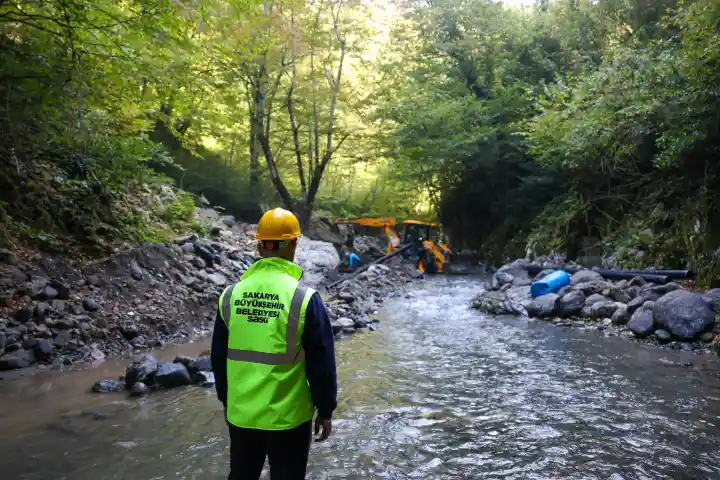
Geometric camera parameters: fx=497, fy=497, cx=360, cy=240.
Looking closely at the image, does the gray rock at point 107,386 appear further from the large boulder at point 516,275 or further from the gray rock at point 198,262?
the large boulder at point 516,275

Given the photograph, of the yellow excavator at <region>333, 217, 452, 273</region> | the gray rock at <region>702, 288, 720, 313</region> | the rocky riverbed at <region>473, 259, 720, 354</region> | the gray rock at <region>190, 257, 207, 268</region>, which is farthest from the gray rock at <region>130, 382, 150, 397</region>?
the yellow excavator at <region>333, 217, 452, 273</region>

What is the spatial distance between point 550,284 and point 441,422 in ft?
24.5

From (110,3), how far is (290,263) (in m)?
5.21

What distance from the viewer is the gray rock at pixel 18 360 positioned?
5.33 meters

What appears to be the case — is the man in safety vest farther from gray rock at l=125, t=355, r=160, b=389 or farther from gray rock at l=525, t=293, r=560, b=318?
gray rock at l=525, t=293, r=560, b=318

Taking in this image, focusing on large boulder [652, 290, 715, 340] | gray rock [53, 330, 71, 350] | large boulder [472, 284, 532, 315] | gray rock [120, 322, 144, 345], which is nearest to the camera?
gray rock [53, 330, 71, 350]

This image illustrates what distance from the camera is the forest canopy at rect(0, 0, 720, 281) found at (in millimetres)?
6207

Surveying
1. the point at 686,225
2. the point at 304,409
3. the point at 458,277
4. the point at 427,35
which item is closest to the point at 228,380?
the point at 304,409

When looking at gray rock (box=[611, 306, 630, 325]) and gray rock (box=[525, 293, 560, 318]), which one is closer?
gray rock (box=[611, 306, 630, 325])

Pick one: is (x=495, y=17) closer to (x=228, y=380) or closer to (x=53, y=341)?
(x=53, y=341)

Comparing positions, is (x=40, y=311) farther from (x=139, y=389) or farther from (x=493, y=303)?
(x=493, y=303)

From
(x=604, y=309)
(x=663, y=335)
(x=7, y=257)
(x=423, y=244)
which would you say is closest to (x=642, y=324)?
(x=663, y=335)

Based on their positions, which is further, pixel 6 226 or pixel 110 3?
pixel 6 226

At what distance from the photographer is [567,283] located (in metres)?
11.1
